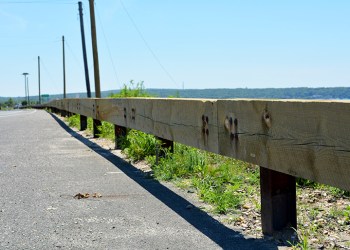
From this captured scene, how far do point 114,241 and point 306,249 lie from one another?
1.29 m

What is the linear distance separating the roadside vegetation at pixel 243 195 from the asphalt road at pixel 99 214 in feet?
0.71

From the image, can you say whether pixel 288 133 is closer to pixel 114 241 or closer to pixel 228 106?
pixel 228 106

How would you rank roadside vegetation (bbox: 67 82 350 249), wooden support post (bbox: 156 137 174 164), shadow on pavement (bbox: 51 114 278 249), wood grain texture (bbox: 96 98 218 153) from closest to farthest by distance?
shadow on pavement (bbox: 51 114 278 249) → roadside vegetation (bbox: 67 82 350 249) → wood grain texture (bbox: 96 98 218 153) → wooden support post (bbox: 156 137 174 164)

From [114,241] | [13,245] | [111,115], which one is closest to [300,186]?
[114,241]

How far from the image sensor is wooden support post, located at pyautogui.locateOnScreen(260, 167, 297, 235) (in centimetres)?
344

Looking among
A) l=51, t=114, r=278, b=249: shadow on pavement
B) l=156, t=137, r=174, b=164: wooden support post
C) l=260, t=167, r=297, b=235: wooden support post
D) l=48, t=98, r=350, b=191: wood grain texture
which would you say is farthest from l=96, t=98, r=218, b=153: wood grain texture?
l=260, t=167, r=297, b=235: wooden support post

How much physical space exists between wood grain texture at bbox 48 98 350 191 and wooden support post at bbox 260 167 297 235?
0.15 meters

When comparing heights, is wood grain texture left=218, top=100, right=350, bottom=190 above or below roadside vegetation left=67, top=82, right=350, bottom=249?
above

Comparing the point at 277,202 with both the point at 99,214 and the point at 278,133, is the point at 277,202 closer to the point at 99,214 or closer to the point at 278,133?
the point at 278,133

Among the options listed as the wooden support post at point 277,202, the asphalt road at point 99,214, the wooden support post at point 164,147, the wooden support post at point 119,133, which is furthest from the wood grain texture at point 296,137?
the wooden support post at point 119,133

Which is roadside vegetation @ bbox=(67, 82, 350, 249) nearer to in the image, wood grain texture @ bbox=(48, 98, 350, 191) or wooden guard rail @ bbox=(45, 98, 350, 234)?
wooden guard rail @ bbox=(45, 98, 350, 234)

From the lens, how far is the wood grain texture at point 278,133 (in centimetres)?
268

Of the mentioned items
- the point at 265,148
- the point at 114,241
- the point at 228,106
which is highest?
the point at 228,106

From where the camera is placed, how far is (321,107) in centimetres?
278
